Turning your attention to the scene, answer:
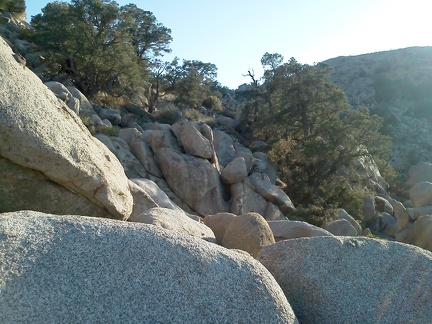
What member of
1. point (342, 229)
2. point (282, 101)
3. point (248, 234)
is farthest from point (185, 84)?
point (248, 234)

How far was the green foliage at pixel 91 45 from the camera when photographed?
115 ft

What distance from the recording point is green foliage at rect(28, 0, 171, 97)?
3491 cm

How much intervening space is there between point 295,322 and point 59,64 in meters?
34.3

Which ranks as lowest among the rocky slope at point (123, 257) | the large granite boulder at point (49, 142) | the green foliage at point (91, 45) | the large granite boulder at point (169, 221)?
the large granite boulder at point (169, 221)

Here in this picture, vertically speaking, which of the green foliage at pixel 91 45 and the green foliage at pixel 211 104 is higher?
the green foliage at pixel 91 45

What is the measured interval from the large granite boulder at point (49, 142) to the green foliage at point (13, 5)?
1821 inches

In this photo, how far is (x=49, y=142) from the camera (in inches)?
268

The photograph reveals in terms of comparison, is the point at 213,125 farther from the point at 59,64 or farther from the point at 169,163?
the point at 169,163

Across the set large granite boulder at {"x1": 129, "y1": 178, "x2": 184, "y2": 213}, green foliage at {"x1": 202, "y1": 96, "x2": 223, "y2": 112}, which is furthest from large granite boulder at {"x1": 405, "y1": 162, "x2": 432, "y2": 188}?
large granite boulder at {"x1": 129, "y1": 178, "x2": 184, "y2": 213}

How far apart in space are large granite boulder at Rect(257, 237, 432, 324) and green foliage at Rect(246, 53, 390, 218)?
2320 cm

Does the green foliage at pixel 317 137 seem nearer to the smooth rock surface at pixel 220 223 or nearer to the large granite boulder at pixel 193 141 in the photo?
the large granite boulder at pixel 193 141

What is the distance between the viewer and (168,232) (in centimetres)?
499

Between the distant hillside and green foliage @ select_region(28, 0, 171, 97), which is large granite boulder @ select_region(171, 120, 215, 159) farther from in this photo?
the distant hillside

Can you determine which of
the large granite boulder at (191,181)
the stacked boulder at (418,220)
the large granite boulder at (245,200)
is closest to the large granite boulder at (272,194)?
the large granite boulder at (245,200)
